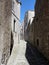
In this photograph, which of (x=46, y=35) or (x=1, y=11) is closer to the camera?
(x=1, y=11)

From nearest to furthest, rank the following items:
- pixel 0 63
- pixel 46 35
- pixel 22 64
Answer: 1. pixel 0 63
2. pixel 22 64
3. pixel 46 35

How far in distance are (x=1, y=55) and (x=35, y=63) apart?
3615 millimetres

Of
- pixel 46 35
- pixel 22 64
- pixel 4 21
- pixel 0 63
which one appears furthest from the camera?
pixel 46 35

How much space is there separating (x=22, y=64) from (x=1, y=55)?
3.24m

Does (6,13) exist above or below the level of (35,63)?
above

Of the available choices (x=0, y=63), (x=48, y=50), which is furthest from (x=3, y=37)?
(x=48, y=50)

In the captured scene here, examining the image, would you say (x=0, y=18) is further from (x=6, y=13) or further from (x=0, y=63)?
(x=0, y=63)

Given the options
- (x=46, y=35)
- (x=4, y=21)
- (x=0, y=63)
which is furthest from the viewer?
(x=46, y=35)

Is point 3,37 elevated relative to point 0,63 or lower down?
elevated

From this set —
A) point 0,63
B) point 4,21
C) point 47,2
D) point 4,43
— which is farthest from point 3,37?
point 47,2

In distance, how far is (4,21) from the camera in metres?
5.53

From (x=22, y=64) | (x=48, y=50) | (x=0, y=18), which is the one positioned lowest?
(x=22, y=64)

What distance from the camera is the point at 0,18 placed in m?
5.21

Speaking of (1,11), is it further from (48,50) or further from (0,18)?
(48,50)
